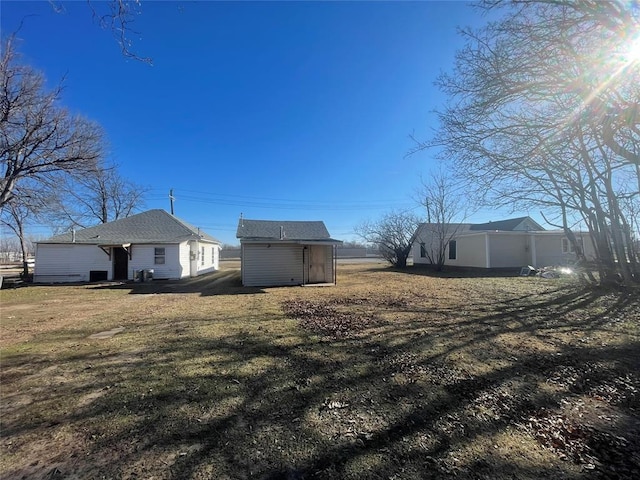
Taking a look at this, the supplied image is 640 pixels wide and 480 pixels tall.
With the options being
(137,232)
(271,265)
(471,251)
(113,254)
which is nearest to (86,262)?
(113,254)

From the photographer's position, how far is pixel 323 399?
3404 mm

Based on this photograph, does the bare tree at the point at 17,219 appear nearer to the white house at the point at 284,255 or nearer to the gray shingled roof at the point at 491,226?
the white house at the point at 284,255

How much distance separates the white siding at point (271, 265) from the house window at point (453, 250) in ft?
49.8

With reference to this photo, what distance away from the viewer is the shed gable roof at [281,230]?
1605 cm

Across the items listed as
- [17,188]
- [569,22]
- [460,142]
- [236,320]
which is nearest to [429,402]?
[236,320]

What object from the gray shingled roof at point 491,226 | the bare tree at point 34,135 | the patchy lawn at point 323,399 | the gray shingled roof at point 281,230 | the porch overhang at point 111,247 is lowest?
the patchy lawn at point 323,399

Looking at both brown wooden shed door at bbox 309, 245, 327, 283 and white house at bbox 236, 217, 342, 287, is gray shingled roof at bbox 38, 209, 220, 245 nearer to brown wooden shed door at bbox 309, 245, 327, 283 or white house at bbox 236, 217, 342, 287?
white house at bbox 236, 217, 342, 287

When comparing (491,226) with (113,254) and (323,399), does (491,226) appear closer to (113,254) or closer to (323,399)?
(113,254)

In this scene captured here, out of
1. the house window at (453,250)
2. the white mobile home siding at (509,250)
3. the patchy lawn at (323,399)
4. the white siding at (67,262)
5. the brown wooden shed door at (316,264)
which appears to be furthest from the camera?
the house window at (453,250)

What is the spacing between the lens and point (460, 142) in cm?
697

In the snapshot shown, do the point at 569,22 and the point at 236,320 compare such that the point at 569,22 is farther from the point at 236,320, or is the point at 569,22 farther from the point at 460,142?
the point at 236,320

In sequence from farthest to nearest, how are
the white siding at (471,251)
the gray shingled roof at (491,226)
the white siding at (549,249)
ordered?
1. the gray shingled roof at (491,226)
2. the white siding at (549,249)
3. the white siding at (471,251)

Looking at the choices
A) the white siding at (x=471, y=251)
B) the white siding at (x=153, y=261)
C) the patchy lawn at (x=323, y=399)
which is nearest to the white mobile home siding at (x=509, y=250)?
the white siding at (x=471, y=251)

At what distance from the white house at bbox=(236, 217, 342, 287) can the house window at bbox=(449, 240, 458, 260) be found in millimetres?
13237
